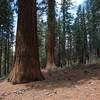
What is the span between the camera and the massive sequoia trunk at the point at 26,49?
10977 millimetres

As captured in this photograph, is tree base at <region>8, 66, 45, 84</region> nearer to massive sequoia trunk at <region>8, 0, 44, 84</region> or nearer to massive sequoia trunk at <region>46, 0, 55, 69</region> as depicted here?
massive sequoia trunk at <region>8, 0, 44, 84</region>

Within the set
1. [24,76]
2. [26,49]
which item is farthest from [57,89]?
[26,49]

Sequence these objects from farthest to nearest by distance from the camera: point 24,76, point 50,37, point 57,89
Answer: point 50,37 → point 24,76 → point 57,89

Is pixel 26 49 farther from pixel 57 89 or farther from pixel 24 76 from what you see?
pixel 57 89

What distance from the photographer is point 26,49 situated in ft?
37.0

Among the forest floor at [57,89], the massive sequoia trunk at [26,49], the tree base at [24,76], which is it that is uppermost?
the massive sequoia trunk at [26,49]

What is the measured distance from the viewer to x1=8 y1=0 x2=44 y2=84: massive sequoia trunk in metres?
11.0

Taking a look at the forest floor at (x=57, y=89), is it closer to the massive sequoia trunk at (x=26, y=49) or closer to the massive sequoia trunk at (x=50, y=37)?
the massive sequoia trunk at (x=26, y=49)

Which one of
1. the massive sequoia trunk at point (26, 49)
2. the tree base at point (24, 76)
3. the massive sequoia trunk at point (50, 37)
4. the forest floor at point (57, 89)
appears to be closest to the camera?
the forest floor at point (57, 89)

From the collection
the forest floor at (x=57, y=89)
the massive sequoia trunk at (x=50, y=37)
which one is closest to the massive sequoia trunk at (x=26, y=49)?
the forest floor at (x=57, y=89)

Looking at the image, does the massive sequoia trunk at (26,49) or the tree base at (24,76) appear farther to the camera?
the massive sequoia trunk at (26,49)

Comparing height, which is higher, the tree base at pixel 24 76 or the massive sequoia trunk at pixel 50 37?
the massive sequoia trunk at pixel 50 37

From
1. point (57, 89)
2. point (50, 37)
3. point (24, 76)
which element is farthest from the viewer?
point (50, 37)

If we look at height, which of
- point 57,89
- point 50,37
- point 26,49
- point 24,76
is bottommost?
point 57,89
